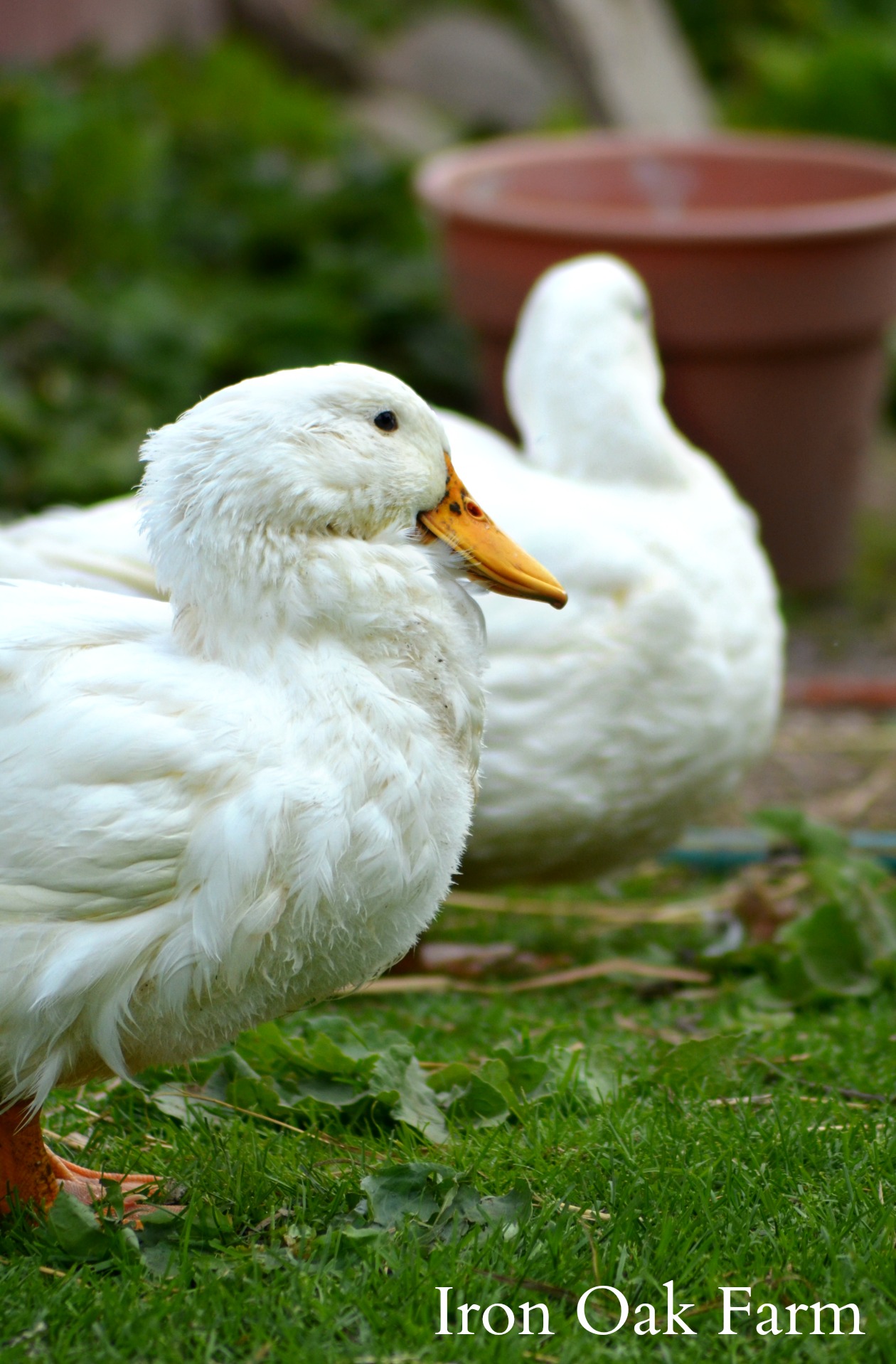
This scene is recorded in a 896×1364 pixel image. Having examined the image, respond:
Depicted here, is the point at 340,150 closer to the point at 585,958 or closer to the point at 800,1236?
the point at 585,958

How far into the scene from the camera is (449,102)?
40.4ft

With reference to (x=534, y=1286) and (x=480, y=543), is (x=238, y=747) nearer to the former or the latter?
(x=480, y=543)

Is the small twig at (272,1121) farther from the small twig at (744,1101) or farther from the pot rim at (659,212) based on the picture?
the pot rim at (659,212)

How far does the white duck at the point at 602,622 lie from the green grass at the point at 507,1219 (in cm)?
67

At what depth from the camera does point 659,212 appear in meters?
6.65

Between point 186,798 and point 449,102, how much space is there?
11165 millimetres

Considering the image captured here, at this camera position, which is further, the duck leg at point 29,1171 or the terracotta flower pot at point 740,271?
the terracotta flower pot at point 740,271

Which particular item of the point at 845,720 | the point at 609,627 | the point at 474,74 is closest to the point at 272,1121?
the point at 609,627

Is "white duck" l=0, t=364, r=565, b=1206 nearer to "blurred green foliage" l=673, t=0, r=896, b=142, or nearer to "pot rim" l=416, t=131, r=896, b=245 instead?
"pot rim" l=416, t=131, r=896, b=245

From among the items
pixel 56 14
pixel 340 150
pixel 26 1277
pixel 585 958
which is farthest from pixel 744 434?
pixel 56 14

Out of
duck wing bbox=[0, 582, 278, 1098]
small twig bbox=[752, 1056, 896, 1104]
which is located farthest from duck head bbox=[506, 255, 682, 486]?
duck wing bbox=[0, 582, 278, 1098]

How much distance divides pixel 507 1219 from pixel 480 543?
97 centimetres

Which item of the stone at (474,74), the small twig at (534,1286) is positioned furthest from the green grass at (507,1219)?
the stone at (474,74)

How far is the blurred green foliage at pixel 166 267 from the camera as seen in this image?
21.8 ft
